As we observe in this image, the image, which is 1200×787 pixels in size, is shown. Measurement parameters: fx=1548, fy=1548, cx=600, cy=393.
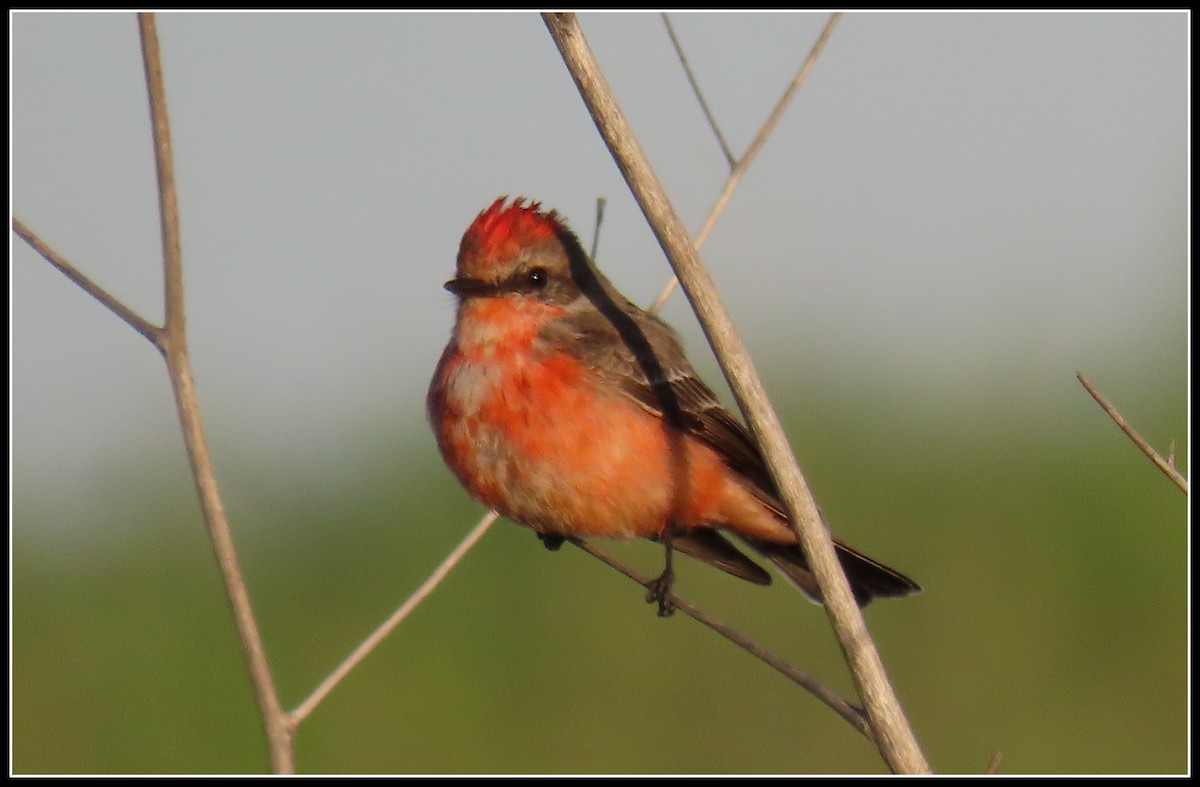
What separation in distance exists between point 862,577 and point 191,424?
10.4ft

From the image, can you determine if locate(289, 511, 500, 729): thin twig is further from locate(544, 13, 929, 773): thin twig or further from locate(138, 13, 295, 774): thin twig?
locate(544, 13, 929, 773): thin twig

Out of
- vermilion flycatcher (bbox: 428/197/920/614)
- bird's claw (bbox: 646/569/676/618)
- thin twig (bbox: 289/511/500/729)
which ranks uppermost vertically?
vermilion flycatcher (bbox: 428/197/920/614)

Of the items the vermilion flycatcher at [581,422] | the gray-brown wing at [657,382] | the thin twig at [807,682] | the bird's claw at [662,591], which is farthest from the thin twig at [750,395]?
the gray-brown wing at [657,382]

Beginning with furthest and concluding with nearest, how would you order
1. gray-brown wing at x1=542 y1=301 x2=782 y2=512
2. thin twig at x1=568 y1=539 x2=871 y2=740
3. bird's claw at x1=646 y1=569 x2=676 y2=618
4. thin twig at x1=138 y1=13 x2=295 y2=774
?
gray-brown wing at x1=542 y1=301 x2=782 y2=512 < bird's claw at x1=646 y1=569 x2=676 y2=618 < thin twig at x1=568 y1=539 x2=871 y2=740 < thin twig at x1=138 y1=13 x2=295 y2=774

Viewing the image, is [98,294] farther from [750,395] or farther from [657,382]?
[657,382]

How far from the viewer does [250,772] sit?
8484 millimetres

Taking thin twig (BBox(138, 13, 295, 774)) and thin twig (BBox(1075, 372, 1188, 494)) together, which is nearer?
thin twig (BBox(138, 13, 295, 774))

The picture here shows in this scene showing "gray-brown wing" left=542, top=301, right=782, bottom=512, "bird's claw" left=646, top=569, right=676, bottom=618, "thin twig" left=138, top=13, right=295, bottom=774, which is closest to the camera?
"thin twig" left=138, top=13, right=295, bottom=774

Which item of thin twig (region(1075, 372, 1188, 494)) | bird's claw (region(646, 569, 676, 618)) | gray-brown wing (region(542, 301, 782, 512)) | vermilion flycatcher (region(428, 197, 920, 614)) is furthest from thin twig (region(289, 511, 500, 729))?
thin twig (region(1075, 372, 1188, 494))

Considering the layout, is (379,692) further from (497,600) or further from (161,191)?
(161,191)

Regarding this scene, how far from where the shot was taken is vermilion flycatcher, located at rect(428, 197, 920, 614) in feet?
17.7

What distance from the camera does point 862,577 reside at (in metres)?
5.87

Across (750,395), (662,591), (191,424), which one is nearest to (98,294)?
(191,424)

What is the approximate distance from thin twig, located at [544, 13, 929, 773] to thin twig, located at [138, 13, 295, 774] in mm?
897
